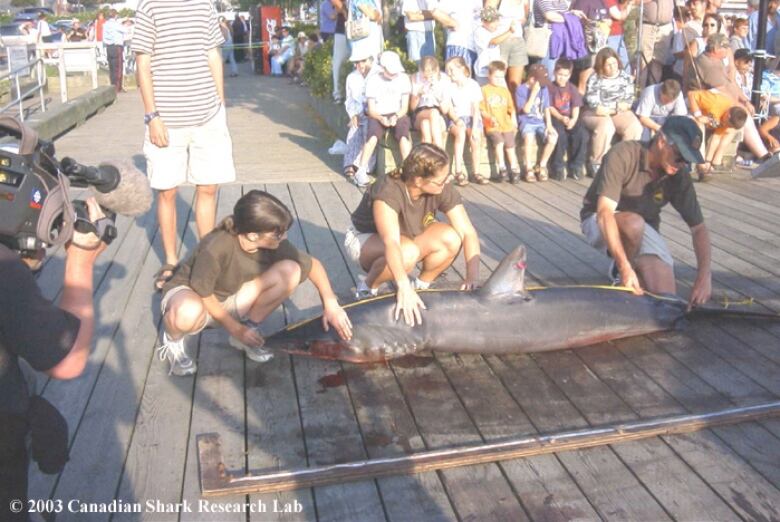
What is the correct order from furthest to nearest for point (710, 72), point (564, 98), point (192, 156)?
1. point (710, 72)
2. point (564, 98)
3. point (192, 156)

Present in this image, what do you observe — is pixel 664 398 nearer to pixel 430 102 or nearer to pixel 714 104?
pixel 430 102

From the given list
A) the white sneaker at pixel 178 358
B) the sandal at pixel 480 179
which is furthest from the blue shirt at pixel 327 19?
the white sneaker at pixel 178 358

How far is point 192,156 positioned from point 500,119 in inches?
178

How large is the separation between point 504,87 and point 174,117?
487cm

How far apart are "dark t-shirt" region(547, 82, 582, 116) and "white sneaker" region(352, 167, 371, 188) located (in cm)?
235

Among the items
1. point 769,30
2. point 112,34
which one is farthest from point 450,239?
point 112,34

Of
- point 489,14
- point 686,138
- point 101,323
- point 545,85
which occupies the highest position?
point 489,14

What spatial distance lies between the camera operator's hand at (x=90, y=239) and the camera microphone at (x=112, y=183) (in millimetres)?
22

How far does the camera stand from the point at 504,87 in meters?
9.30

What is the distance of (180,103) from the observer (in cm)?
543

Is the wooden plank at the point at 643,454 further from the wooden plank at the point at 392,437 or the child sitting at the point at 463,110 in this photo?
the child sitting at the point at 463,110

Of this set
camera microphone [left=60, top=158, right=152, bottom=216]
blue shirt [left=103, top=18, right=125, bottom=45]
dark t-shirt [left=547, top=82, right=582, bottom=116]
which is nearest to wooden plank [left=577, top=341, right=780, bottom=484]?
camera microphone [left=60, top=158, right=152, bottom=216]

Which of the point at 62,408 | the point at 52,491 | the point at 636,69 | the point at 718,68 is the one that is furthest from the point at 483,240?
the point at 636,69

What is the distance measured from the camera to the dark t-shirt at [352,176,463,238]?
15.3 feet
